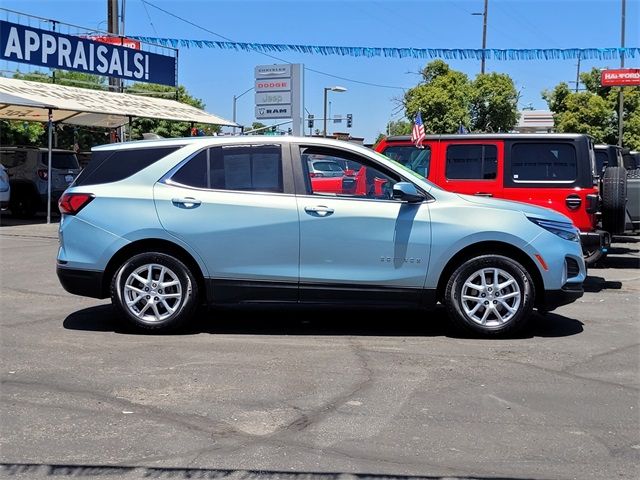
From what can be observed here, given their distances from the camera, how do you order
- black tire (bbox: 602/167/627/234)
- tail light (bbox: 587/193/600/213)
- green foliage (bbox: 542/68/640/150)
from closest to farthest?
black tire (bbox: 602/167/627/234)
tail light (bbox: 587/193/600/213)
green foliage (bbox: 542/68/640/150)

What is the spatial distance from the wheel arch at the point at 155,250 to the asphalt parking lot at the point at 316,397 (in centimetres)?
53

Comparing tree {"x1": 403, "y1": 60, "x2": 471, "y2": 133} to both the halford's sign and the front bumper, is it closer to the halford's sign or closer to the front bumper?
the halford's sign

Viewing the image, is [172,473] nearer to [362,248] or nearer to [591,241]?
[362,248]

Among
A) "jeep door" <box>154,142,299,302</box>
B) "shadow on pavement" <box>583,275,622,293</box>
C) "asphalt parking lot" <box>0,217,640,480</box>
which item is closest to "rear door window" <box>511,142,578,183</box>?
"shadow on pavement" <box>583,275,622,293</box>

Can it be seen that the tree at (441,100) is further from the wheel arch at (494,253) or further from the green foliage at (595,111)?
the wheel arch at (494,253)

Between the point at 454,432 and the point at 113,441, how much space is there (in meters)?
2.01

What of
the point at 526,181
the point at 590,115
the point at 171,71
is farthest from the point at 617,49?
the point at 590,115

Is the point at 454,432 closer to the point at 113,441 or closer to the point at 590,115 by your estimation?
the point at 113,441

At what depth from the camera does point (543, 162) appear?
373 inches

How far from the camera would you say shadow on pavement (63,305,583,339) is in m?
7.14

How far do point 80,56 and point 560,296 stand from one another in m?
16.9

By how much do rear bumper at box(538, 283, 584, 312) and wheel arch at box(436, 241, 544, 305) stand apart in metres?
0.06

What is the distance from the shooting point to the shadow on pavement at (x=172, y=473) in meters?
3.88

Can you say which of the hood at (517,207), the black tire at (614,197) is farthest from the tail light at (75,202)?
the black tire at (614,197)
